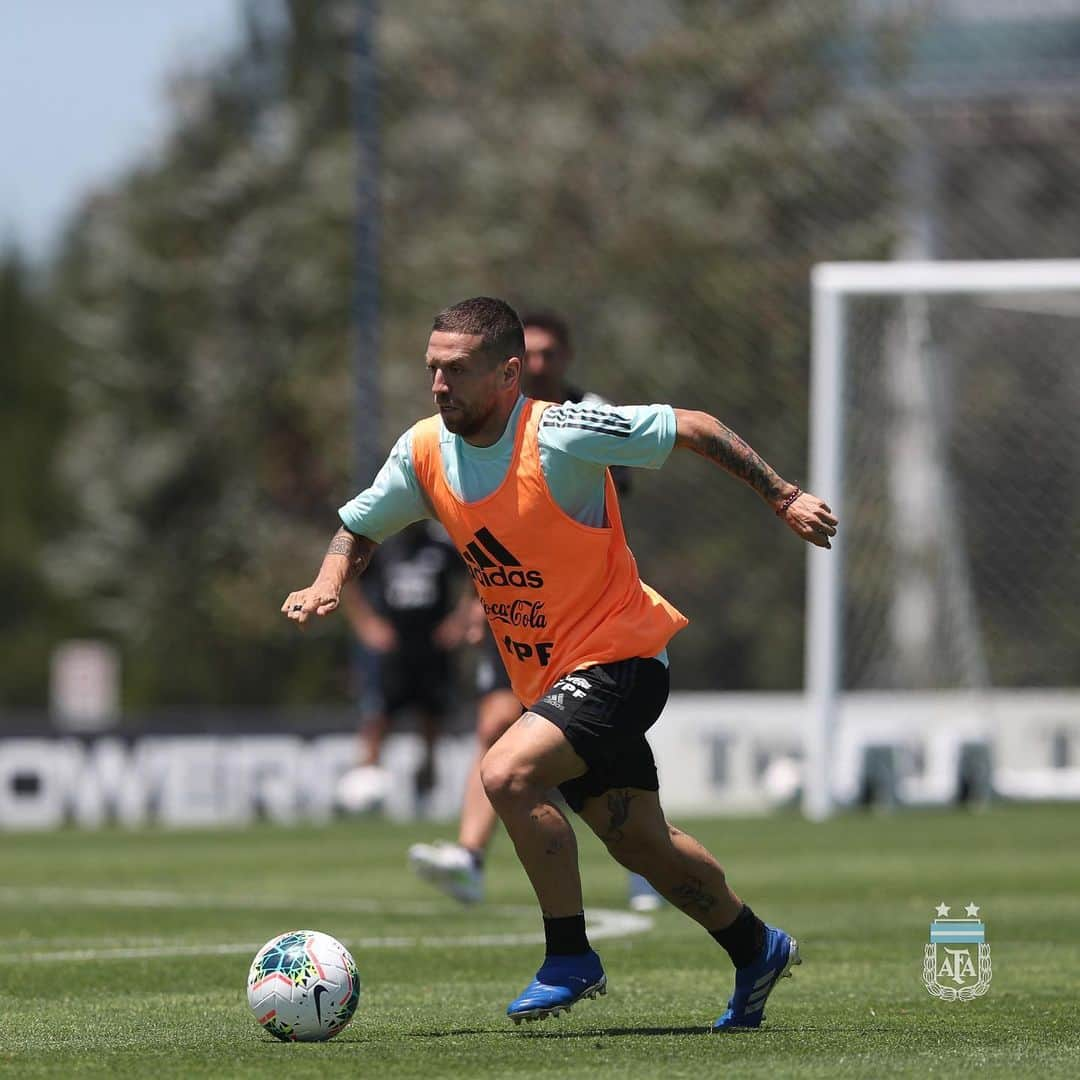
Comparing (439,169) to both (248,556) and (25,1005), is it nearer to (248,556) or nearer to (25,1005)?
(248,556)

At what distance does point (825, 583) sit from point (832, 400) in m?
1.44

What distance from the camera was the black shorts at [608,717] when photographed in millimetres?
6516

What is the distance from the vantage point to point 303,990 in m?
6.44

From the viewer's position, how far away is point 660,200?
2798 centimetres

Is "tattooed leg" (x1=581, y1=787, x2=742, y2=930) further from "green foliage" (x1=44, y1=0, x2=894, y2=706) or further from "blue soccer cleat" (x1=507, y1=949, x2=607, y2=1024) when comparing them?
"green foliage" (x1=44, y1=0, x2=894, y2=706)

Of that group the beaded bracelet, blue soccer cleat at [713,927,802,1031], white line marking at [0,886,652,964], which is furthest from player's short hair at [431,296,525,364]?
white line marking at [0,886,652,964]

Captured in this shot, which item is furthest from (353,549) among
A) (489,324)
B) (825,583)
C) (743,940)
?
(825,583)

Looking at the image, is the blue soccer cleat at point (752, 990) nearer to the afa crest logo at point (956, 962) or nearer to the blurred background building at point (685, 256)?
the afa crest logo at point (956, 962)

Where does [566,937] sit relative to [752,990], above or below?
above

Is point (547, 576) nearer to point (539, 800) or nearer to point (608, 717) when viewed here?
point (608, 717)

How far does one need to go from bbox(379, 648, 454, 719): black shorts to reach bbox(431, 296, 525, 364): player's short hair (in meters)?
12.8

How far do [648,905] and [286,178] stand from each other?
27.9 meters

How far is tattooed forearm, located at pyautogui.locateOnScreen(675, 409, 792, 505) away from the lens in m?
6.43

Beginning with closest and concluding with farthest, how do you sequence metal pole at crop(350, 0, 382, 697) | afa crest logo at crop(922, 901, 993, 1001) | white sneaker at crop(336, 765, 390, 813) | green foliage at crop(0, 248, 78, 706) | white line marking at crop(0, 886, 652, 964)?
1. afa crest logo at crop(922, 901, 993, 1001)
2. white line marking at crop(0, 886, 652, 964)
3. white sneaker at crop(336, 765, 390, 813)
4. metal pole at crop(350, 0, 382, 697)
5. green foliage at crop(0, 248, 78, 706)
